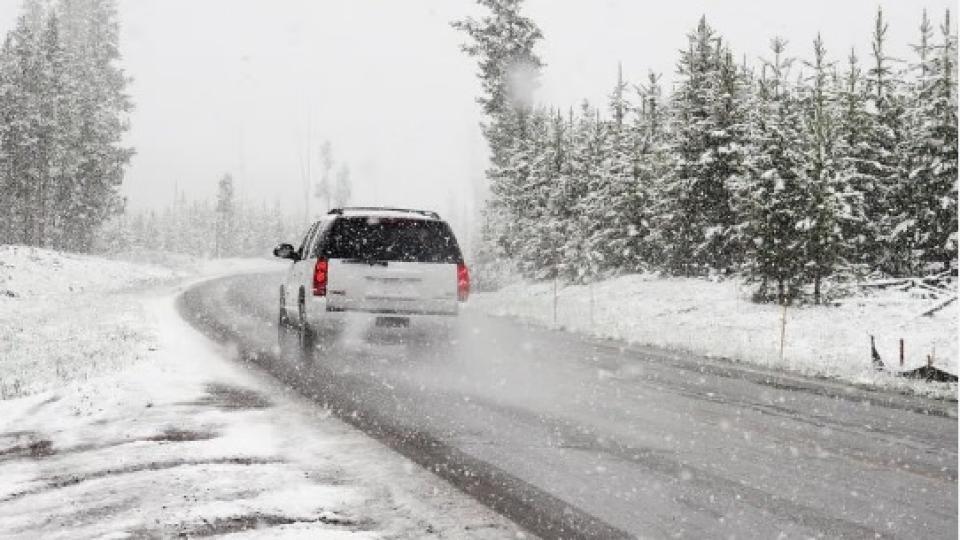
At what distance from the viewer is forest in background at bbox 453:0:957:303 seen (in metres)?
23.5

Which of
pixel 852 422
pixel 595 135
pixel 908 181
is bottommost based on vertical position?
pixel 852 422

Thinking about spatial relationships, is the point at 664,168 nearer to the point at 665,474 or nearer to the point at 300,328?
the point at 300,328

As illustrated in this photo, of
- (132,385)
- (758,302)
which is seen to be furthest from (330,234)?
(758,302)

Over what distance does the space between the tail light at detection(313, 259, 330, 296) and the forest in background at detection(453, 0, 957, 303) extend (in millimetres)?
13124

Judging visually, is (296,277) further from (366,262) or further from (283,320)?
(366,262)

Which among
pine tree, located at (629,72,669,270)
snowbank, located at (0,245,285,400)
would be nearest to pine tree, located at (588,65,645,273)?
pine tree, located at (629,72,669,270)

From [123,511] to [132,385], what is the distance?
499 centimetres

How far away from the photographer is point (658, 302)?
89.5 feet

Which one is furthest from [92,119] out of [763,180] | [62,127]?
[763,180]

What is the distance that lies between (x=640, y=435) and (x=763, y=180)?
57.5ft

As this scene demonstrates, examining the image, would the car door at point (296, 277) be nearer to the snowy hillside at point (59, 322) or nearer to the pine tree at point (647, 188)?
the snowy hillside at point (59, 322)

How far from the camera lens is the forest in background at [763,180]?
77.3 feet

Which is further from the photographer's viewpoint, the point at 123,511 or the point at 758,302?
the point at 758,302

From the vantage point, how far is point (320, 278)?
11844mm
